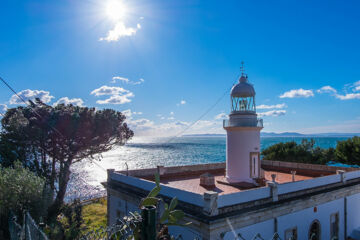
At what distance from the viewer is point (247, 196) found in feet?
34.9

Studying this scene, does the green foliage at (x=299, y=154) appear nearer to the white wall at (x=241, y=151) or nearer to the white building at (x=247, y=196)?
the white building at (x=247, y=196)

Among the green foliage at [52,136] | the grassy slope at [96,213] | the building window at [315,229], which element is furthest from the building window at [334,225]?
the green foliage at [52,136]

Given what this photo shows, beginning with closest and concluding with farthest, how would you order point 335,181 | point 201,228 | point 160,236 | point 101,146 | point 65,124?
point 160,236 < point 201,228 < point 335,181 < point 65,124 < point 101,146

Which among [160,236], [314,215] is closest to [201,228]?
[160,236]

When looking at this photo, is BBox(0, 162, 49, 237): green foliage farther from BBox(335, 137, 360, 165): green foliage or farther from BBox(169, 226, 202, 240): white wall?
BBox(335, 137, 360, 165): green foliage

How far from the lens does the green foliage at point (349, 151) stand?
29.7 m

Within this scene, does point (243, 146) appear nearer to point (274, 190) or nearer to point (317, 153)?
point (274, 190)

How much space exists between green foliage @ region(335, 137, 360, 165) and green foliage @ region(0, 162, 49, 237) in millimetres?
32698

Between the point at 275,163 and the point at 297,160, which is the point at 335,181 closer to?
the point at 275,163

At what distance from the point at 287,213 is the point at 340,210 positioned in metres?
5.14

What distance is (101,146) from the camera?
24.0m

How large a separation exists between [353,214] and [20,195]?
18800mm

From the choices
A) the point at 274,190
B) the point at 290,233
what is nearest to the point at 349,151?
the point at 290,233

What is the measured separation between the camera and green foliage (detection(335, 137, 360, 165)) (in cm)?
2973
